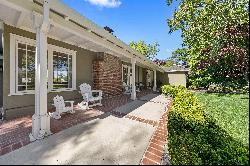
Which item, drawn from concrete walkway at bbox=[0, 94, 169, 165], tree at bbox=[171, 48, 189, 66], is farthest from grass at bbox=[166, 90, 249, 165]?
tree at bbox=[171, 48, 189, 66]

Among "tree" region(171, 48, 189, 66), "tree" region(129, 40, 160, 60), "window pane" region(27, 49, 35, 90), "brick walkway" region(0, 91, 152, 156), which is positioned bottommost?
"brick walkway" region(0, 91, 152, 156)

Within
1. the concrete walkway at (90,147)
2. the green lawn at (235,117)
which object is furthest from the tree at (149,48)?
the green lawn at (235,117)

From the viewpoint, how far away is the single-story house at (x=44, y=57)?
14.0ft

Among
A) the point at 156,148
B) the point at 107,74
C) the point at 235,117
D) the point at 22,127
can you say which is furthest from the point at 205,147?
the point at 107,74

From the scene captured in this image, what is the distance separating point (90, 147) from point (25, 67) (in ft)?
14.3

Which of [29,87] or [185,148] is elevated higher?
[29,87]

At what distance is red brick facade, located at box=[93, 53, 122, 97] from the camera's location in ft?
33.8

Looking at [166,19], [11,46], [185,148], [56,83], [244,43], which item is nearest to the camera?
[244,43]

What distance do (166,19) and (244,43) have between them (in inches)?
478

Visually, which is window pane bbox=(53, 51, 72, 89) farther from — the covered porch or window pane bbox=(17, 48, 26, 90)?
window pane bbox=(17, 48, 26, 90)

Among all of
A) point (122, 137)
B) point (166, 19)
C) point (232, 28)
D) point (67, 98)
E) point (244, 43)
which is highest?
point (166, 19)

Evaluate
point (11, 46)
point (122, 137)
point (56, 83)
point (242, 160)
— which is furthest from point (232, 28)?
point (56, 83)

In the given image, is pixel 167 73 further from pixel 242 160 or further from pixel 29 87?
pixel 242 160

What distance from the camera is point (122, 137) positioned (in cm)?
441
